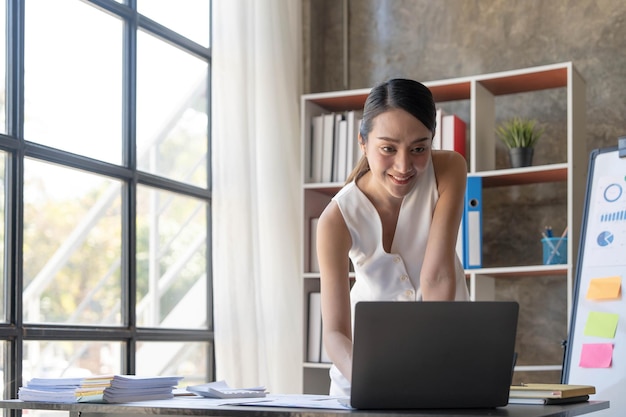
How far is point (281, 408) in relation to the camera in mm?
1581

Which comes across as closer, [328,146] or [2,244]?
[2,244]

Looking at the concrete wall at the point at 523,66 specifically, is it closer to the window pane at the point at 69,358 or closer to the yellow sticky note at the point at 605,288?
the yellow sticky note at the point at 605,288

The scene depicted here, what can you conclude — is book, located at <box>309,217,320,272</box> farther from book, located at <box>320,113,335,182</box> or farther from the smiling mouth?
the smiling mouth

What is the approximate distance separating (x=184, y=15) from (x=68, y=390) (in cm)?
235

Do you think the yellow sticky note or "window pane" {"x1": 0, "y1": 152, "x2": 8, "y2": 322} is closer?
"window pane" {"x1": 0, "y1": 152, "x2": 8, "y2": 322}

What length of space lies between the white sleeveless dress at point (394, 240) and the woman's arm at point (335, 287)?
35 millimetres

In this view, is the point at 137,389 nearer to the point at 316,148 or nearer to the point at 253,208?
the point at 253,208

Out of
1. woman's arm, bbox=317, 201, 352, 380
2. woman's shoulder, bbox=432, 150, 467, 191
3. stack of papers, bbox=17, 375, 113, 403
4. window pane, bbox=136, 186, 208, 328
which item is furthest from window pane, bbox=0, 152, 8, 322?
woman's shoulder, bbox=432, 150, 467, 191

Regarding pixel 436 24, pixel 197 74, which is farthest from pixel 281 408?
pixel 436 24

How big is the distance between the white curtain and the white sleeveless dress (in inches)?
63.9

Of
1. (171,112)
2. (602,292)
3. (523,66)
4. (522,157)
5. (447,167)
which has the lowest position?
(602,292)

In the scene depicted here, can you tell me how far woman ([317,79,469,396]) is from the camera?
2.00 meters

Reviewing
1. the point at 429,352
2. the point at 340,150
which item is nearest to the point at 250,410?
the point at 429,352

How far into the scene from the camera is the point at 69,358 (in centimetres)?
317
